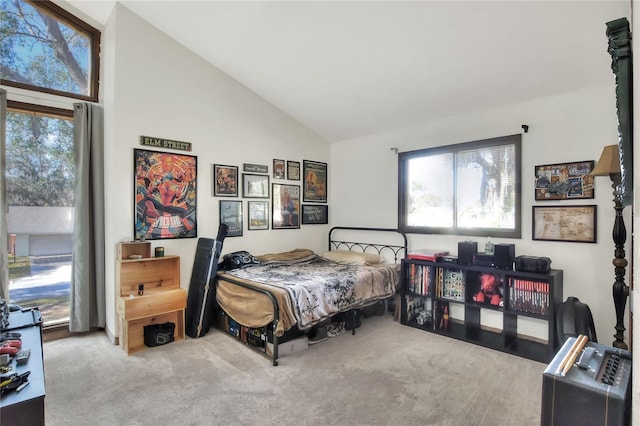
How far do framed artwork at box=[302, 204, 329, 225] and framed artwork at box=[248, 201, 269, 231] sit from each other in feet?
2.21

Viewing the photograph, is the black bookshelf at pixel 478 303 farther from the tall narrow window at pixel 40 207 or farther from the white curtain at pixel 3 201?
the white curtain at pixel 3 201

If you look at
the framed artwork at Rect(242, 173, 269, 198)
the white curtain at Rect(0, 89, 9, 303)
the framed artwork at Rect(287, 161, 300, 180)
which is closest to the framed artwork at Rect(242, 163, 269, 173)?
the framed artwork at Rect(242, 173, 269, 198)

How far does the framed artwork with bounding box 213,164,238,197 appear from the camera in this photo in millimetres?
3961

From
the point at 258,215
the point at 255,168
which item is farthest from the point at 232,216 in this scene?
the point at 255,168

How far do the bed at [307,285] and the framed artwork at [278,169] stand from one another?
3.54 ft

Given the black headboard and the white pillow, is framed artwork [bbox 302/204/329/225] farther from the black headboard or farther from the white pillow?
the white pillow

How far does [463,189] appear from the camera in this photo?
3.79 metres

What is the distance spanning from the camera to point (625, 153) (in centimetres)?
103

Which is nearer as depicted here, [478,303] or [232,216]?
[478,303]

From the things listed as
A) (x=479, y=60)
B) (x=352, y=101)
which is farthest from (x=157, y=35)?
(x=479, y=60)

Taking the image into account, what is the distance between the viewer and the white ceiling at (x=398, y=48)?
8.16ft

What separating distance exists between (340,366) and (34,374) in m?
2.02

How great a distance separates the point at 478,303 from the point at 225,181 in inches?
124

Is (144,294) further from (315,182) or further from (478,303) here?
(478,303)
